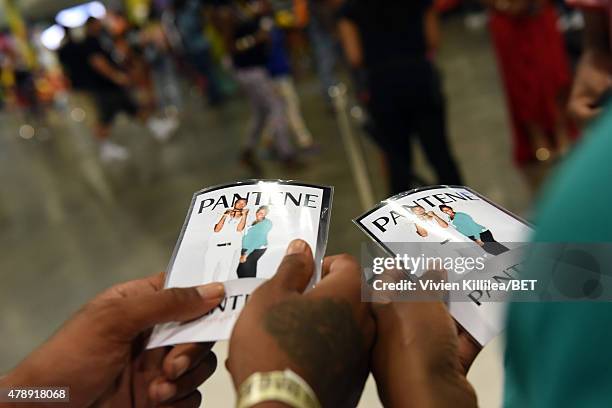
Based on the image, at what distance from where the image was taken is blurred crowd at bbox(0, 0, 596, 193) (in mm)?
2350

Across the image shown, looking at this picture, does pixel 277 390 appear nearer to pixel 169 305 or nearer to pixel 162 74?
pixel 169 305

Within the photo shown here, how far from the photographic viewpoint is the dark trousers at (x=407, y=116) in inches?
90.5

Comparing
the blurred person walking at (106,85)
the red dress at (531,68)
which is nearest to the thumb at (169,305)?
the red dress at (531,68)

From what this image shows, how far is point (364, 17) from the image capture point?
2.34 metres

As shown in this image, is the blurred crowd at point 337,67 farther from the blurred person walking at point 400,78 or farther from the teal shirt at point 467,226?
the teal shirt at point 467,226

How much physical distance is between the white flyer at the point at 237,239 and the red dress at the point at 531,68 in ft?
8.49

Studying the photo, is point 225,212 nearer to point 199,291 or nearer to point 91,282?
point 199,291

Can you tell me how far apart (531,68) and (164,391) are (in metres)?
2.93

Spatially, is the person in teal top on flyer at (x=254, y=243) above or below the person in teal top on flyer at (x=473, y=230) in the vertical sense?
above

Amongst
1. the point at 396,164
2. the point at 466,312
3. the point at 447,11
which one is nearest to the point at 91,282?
the point at 396,164

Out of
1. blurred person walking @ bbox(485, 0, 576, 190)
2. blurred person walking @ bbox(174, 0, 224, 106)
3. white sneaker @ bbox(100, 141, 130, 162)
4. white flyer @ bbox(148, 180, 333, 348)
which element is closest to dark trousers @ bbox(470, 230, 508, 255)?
white flyer @ bbox(148, 180, 333, 348)

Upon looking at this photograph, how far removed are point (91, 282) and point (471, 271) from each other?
288cm

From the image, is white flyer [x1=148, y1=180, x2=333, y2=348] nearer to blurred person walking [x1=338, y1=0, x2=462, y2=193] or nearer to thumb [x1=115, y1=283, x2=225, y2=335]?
thumb [x1=115, y1=283, x2=225, y2=335]

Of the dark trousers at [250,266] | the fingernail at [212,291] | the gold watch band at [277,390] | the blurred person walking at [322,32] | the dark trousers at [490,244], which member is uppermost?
the blurred person walking at [322,32]
